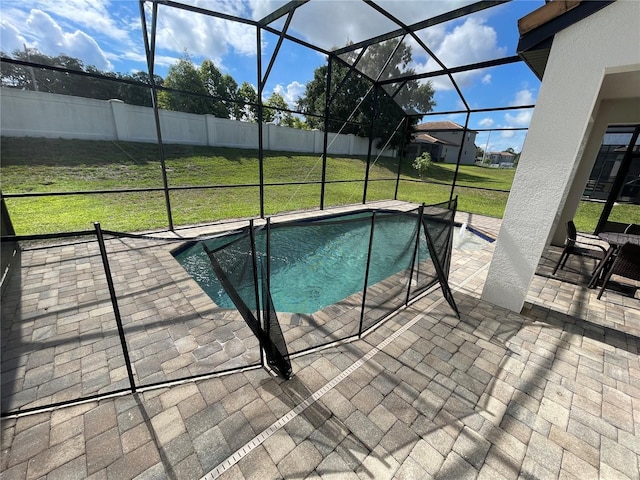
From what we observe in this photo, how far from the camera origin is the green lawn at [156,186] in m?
6.82

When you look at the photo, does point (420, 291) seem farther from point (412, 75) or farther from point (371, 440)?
point (412, 75)

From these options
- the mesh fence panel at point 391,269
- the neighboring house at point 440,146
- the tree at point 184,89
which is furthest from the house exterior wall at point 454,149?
the mesh fence panel at point 391,269

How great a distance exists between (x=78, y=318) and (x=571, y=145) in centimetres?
522

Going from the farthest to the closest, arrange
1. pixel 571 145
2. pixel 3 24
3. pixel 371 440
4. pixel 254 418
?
pixel 3 24 → pixel 571 145 → pixel 254 418 → pixel 371 440

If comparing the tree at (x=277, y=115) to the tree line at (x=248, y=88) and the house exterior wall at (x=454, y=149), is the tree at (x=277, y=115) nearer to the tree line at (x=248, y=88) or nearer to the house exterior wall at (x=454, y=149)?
the tree line at (x=248, y=88)

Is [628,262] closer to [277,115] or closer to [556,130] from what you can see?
[556,130]

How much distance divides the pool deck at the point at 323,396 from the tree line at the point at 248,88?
3.54m

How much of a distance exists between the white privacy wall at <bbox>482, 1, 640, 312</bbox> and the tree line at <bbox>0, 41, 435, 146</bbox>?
3605 millimetres

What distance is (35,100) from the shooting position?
28.9 ft

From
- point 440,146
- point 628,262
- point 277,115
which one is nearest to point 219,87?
point 277,115

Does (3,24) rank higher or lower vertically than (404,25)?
lower

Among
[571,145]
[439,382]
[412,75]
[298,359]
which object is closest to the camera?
[439,382]

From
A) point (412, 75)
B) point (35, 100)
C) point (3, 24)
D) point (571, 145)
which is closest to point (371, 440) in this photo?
point (571, 145)

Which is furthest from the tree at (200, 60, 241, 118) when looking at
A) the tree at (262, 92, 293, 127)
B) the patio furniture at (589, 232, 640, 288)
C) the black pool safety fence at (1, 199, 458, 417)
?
the patio furniture at (589, 232, 640, 288)
